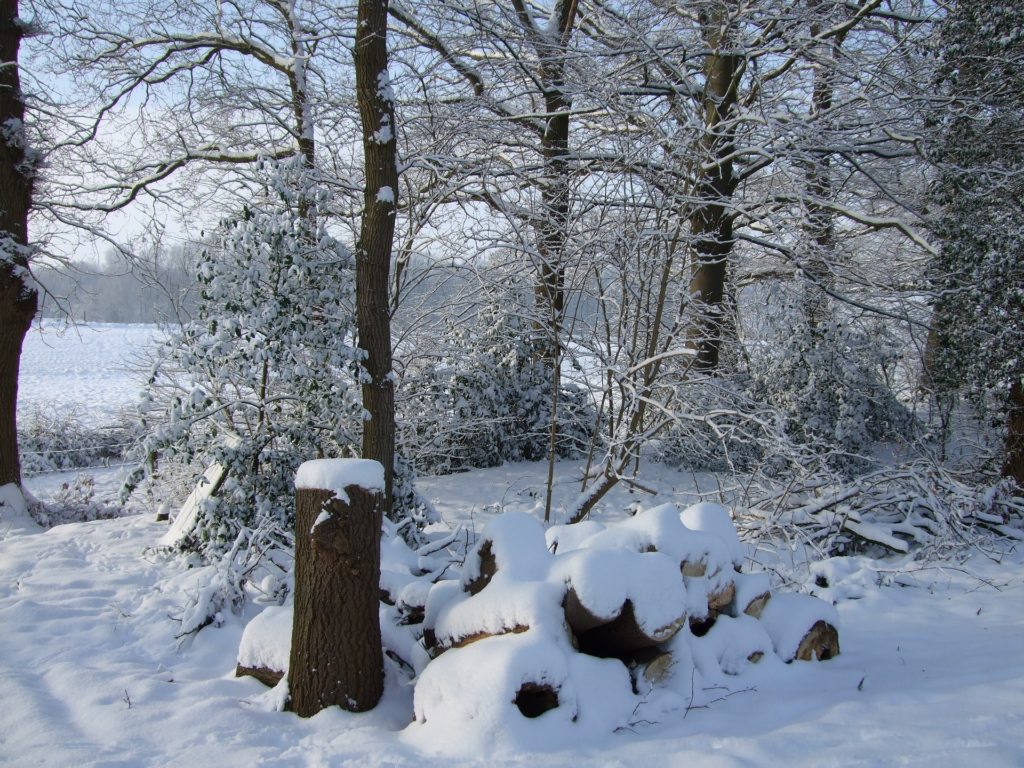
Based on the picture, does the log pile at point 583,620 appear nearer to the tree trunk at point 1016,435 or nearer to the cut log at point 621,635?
the cut log at point 621,635

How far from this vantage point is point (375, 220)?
5023 millimetres

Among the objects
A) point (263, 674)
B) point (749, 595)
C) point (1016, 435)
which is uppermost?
point (1016, 435)

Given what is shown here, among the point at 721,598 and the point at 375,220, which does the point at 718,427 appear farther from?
the point at 375,220

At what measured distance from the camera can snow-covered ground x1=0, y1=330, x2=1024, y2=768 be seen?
262cm

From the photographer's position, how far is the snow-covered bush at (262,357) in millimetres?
5402

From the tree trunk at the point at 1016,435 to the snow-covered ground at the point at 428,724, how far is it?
95.7 inches

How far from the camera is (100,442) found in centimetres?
1328

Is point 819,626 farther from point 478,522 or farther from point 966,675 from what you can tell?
point 478,522

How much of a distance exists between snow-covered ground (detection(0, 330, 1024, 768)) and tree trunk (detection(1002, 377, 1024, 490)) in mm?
2432

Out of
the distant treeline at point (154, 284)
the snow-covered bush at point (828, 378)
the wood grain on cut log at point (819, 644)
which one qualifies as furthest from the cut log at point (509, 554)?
the snow-covered bush at point (828, 378)

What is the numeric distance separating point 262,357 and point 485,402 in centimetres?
465

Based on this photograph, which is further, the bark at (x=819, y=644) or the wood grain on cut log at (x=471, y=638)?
the bark at (x=819, y=644)

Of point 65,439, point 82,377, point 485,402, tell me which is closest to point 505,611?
point 485,402

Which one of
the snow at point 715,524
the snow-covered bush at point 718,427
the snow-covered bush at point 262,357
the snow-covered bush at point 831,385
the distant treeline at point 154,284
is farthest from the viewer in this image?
the snow-covered bush at point 831,385
